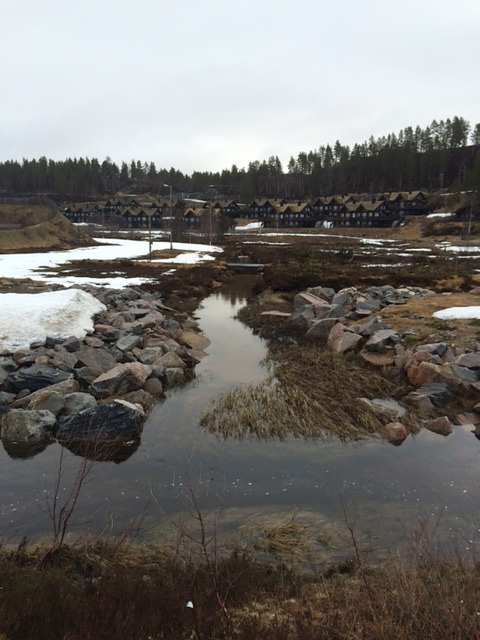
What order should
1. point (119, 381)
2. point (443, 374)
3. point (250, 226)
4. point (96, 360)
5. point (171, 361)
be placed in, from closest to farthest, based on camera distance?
point (119, 381), point (443, 374), point (96, 360), point (171, 361), point (250, 226)

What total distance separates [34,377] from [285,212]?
126 m

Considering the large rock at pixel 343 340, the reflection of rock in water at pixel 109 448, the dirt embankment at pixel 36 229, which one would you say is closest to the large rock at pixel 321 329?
the large rock at pixel 343 340

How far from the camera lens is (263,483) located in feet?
30.5

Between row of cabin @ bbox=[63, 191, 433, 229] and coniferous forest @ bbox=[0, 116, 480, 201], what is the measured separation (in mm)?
10430

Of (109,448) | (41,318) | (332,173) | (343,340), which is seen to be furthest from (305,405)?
(332,173)

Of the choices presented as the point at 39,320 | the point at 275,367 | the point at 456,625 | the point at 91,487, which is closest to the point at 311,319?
the point at 275,367

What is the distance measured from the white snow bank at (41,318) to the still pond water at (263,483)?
281 inches

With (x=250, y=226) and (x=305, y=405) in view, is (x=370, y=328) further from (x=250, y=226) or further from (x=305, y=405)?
(x=250, y=226)

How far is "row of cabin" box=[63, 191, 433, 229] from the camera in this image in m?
117

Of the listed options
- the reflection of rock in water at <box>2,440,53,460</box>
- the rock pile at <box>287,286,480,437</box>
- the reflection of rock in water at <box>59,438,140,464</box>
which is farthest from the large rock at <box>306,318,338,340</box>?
the reflection of rock in water at <box>2,440,53,460</box>

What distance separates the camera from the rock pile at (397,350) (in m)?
13.2

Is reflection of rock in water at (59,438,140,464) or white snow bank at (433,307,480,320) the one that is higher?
white snow bank at (433,307,480,320)

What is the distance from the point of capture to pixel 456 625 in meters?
4.41

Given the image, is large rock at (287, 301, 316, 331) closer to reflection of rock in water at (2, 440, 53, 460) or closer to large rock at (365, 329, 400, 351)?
large rock at (365, 329, 400, 351)
